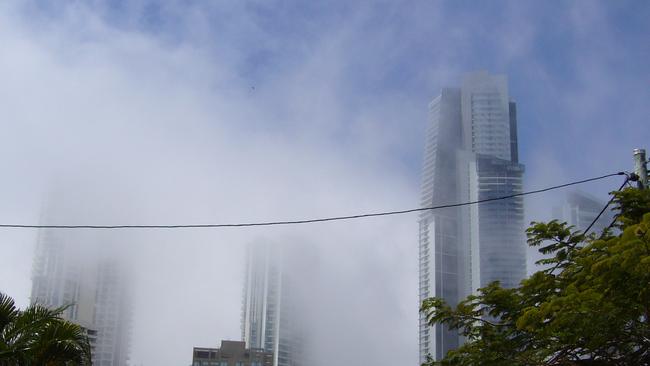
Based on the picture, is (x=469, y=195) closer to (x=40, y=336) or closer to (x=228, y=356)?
(x=228, y=356)

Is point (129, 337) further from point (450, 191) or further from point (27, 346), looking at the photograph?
point (27, 346)

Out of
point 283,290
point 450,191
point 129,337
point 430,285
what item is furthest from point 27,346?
point 283,290

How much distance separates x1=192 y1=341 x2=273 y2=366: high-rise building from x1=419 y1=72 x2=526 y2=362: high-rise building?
32.9m

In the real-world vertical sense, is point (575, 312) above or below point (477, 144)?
below

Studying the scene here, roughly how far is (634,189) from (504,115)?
6827 inches

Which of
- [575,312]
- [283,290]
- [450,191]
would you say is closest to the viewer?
[575,312]

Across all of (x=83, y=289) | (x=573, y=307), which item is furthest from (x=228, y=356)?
(x=573, y=307)

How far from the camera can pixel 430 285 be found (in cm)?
16125

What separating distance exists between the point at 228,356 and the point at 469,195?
6004 centimetres

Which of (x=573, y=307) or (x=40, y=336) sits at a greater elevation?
(x=573, y=307)

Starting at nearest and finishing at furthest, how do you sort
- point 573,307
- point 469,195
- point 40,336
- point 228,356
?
point 40,336 < point 573,307 < point 228,356 < point 469,195

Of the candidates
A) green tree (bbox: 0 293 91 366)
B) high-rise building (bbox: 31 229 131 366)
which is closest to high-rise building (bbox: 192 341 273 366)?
high-rise building (bbox: 31 229 131 366)

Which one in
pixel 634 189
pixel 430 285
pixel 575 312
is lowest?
pixel 575 312

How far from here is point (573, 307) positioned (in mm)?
13242
